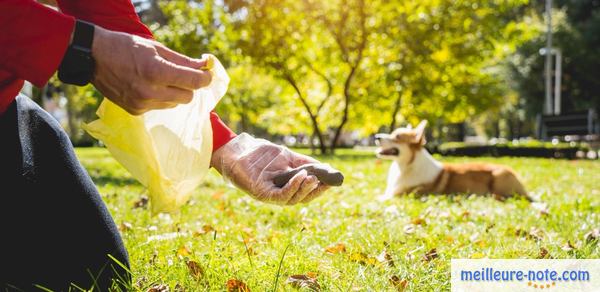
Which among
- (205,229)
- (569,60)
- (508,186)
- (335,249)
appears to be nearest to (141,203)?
(205,229)

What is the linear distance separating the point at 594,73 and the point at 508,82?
5.39 meters

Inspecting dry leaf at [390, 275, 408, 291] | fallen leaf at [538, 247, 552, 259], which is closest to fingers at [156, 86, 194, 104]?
dry leaf at [390, 275, 408, 291]

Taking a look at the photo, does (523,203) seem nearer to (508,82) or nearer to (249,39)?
(249,39)

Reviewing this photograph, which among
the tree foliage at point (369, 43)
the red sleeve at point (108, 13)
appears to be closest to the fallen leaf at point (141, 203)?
the red sleeve at point (108, 13)

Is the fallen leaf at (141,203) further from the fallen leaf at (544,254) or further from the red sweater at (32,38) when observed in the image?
the red sweater at (32,38)

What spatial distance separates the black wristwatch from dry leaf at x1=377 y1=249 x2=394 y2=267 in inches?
64.8

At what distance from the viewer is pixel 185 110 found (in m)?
1.90

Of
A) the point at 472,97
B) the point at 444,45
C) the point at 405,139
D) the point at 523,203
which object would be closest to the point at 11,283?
the point at 523,203

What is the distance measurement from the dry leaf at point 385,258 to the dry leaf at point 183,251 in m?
0.92

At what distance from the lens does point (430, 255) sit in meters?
2.64

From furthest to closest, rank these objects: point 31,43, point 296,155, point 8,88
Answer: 1. point 296,155
2. point 8,88
3. point 31,43

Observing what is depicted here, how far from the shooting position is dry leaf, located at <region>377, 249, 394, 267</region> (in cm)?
249

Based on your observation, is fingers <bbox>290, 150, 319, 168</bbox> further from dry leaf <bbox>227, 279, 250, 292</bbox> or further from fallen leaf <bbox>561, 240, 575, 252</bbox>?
fallen leaf <bbox>561, 240, 575, 252</bbox>

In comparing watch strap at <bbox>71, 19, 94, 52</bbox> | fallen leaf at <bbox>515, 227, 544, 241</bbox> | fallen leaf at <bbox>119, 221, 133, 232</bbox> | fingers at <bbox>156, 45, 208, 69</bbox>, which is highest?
watch strap at <bbox>71, 19, 94, 52</bbox>
